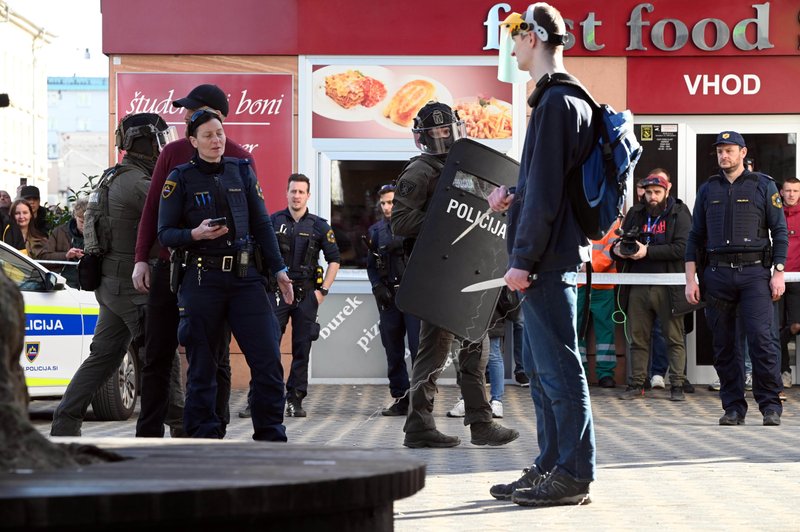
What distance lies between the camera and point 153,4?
15.0 meters

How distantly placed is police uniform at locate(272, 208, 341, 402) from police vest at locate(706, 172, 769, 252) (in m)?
3.23

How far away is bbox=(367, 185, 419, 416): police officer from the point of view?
12195 millimetres

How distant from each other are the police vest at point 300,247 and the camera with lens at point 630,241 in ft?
10.6

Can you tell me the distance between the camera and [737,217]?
10984 mm

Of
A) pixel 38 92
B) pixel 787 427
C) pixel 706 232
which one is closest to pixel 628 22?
pixel 706 232

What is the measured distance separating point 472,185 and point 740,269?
10.8ft

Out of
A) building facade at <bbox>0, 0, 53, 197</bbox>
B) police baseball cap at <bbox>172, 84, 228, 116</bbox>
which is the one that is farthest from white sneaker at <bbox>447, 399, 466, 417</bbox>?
building facade at <bbox>0, 0, 53, 197</bbox>

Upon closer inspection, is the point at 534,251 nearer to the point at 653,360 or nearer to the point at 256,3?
the point at 653,360

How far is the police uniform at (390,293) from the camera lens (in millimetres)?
12242

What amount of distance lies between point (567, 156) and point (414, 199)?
2638 mm

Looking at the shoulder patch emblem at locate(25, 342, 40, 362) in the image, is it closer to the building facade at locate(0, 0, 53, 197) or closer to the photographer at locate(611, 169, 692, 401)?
the photographer at locate(611, 169, 692, 401)

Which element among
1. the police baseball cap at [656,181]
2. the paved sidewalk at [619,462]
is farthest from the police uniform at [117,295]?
the police baseball cap at [656,181]

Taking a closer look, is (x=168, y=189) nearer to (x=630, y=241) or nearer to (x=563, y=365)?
(x=563, y=365)

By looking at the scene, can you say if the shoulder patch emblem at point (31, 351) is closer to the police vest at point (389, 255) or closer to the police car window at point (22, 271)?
the police car window at point (22, 271)
